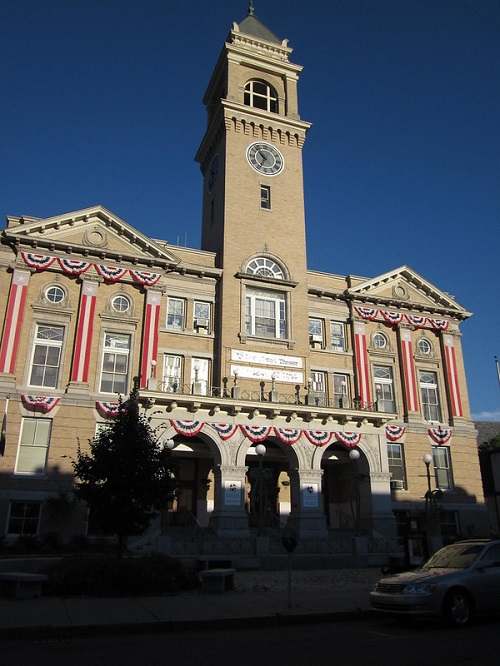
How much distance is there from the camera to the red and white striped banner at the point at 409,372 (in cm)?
3534

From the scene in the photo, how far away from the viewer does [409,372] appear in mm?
36125

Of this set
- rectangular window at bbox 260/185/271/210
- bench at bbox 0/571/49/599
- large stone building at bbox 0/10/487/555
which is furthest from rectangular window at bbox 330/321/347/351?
bench at bbox 0/571/49/599

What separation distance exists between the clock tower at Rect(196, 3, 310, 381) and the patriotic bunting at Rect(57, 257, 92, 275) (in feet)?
24.8

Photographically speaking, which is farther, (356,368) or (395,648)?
(356,368)

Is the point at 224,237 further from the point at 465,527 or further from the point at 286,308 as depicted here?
the point at 465,527

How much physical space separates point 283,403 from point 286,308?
24.8 feet

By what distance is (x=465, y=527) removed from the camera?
3353 cm

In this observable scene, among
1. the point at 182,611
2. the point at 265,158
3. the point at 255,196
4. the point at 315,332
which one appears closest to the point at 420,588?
the point at 182,611

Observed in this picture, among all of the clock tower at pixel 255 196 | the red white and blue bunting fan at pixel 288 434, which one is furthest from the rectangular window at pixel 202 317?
the red white and blue bunting fan at pixel 288 434

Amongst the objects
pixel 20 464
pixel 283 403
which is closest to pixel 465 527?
pixel 283 403

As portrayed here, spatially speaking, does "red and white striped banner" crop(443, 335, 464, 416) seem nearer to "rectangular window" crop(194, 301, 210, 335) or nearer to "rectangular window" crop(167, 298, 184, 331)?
"rectangular window" crop(194, 301, 210, 335)

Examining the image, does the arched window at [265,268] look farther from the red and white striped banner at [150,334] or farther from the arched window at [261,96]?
the arched window at [261,96]

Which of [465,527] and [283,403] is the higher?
[283,403]

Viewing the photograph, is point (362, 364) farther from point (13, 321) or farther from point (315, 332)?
point (13, 321)
